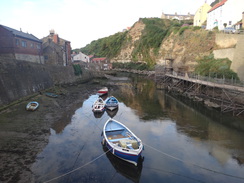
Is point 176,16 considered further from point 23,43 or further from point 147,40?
point 23,43

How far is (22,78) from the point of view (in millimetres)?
27547

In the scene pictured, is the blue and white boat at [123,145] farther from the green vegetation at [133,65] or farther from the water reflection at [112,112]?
the green vegetation at [133,65]

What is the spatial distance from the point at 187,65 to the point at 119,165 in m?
41.8

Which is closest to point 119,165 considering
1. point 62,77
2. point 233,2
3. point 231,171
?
point 231,171

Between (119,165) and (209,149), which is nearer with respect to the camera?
(119,165)

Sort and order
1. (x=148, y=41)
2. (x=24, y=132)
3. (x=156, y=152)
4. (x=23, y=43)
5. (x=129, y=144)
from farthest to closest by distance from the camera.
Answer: (x=148, y=41) < (x=23, y=43) < (x=24, y=132) < (x=156, y=152) < (x=129, y=144)

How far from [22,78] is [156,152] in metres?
23.0

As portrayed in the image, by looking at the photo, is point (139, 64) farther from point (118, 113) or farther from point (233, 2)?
point (118, 113)

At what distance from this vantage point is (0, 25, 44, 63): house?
110 ft

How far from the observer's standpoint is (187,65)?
49.1 metres

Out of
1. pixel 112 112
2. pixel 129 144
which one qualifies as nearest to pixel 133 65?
pixel 112 112

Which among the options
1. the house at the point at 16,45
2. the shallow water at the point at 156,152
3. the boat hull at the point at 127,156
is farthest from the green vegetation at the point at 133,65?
the boat hull at the point at 127,156

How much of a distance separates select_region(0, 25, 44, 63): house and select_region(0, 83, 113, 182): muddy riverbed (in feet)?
43.2

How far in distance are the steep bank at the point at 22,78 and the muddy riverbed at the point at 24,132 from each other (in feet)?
5.41
